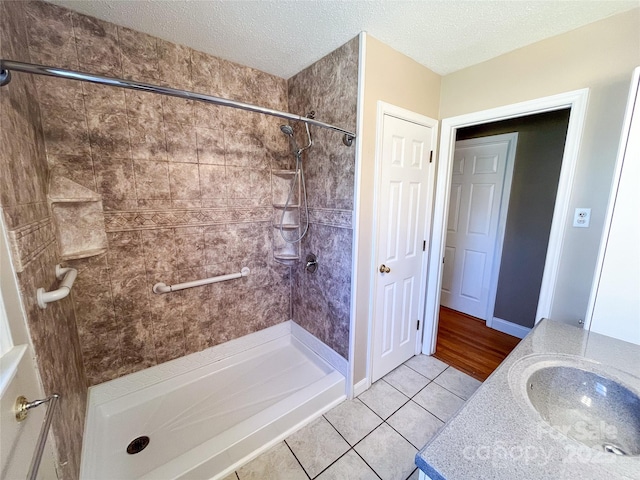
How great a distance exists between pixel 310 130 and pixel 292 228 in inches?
32.6

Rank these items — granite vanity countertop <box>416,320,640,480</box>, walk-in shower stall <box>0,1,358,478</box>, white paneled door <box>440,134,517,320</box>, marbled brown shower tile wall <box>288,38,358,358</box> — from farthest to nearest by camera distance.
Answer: white paneled door <box>440,134,517,320</box>, marbled brown shower tile wall <box>288,38,358,358</box>, walk-in shower stall <box>0,1,358,478</box>, granite vanity countertop <box>416,320,640,480</box>

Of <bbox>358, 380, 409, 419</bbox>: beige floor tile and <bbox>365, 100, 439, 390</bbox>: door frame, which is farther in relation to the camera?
<bbox>358, 380, 409, 419</bbox>: beige floor tile

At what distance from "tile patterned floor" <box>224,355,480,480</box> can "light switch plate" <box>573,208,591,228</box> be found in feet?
4.61

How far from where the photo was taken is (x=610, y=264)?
1.12 meters

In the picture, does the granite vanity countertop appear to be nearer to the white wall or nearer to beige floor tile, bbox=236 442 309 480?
the white wall

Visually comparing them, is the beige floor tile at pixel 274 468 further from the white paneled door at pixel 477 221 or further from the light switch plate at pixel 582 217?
the white paneled door at pixel 477 221

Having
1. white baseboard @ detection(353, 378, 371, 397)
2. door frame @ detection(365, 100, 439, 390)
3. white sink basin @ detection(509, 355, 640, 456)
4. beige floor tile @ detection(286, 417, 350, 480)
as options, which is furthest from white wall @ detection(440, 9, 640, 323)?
beige floor tile @ detection(286, 417, 350, 480)

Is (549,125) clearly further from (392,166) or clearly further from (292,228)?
(292,228)

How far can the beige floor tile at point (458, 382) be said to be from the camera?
1.96 meters

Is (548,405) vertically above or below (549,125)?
below

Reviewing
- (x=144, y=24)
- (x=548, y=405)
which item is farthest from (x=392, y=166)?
(x=144, y=24)

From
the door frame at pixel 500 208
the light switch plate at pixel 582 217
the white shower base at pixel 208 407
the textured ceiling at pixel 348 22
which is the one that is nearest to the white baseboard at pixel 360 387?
the white shower base at pixel 208 407

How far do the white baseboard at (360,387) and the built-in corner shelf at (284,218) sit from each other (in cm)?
111

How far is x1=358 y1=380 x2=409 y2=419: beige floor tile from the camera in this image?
1.80 meters
